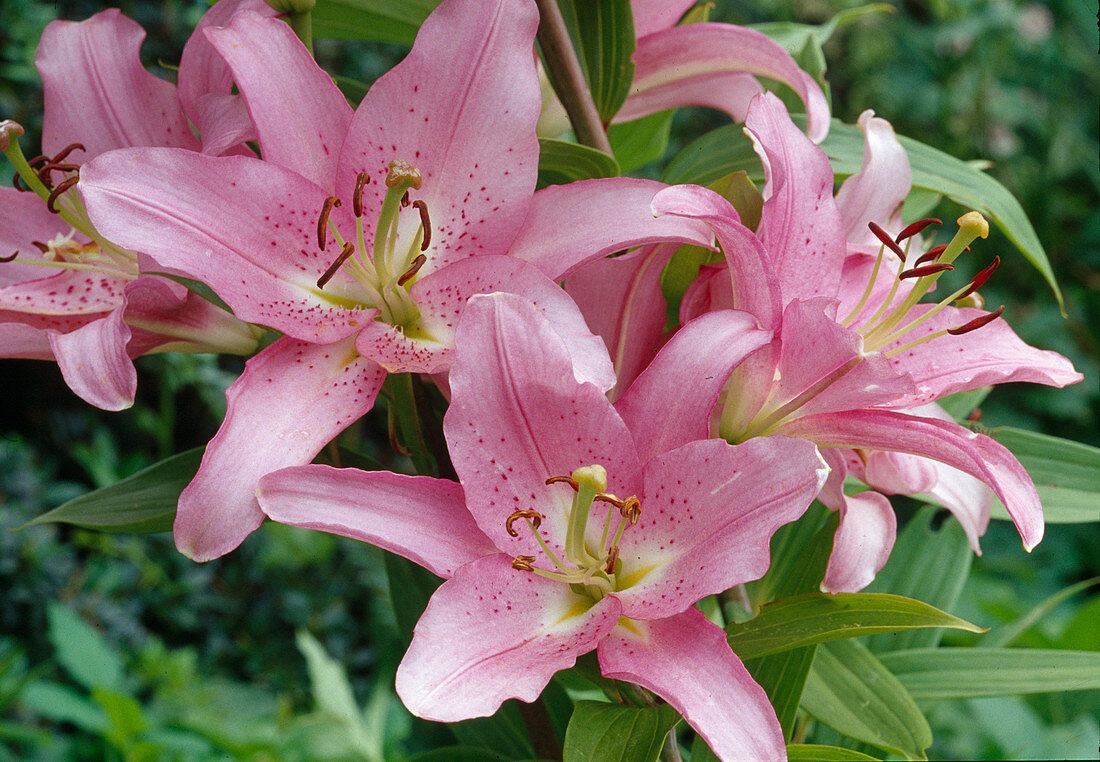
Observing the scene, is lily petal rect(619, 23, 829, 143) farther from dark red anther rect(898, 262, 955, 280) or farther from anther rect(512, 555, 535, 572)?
anther rect(512, 555, 535, 572)

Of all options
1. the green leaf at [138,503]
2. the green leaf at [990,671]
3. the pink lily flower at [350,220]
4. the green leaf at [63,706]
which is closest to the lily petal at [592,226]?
the pink lily flower at [350,220]

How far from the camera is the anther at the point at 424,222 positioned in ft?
1.22

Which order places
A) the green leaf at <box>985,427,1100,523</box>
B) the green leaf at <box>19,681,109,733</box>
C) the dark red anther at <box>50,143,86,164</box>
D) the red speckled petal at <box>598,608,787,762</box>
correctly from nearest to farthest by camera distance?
the red speckled petal at <box>598,608,787,762</box>, the dark red anther at <box>50,143,86,164</box>, the green leaf at <box>985,427,1100,523</box>, the green leaf at <box>19,681,109,733</box>

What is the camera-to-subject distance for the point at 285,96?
38 centimetres

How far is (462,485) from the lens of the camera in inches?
14.2

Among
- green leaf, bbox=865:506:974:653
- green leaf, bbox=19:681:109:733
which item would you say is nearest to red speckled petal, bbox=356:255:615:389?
green leaf, bbox=865:506:974:653

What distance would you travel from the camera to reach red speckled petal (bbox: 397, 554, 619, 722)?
0.32 m

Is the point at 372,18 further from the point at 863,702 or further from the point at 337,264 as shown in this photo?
the point at 863,702

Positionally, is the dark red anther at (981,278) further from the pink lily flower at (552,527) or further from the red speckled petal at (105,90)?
the red speckled petal at (105,90)

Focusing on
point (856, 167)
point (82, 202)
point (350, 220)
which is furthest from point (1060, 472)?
point (82, 202)

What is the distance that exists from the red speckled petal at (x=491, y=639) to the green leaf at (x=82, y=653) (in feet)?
3.42

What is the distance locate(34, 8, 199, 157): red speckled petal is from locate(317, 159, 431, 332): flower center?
112 millimetres

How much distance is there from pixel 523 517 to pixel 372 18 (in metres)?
0.29

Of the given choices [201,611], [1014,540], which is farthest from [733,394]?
[1014,540]
